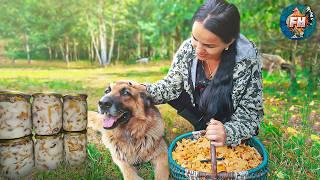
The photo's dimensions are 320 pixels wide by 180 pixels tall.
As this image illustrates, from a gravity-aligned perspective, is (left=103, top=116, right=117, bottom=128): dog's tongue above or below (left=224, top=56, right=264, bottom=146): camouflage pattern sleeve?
below

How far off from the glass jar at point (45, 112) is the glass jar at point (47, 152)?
34mm

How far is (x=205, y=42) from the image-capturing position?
1.55m

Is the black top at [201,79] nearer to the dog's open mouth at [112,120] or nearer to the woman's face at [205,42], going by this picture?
the woman's face at [205,42]

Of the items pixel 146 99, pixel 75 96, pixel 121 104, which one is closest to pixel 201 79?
pixel 146 99

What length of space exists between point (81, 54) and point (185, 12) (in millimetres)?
714

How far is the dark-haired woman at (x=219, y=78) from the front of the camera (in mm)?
1529

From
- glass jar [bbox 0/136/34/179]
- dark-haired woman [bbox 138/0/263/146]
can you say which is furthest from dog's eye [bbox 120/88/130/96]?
glass jar [bbox 0/136/34/179]

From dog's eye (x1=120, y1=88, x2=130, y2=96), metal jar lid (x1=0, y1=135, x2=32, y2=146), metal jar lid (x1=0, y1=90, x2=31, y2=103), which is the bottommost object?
metal jar lid (x1=0, y1=135, x2=32, y2=146)

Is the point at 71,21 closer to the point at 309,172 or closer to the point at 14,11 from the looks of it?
the point at 14,11

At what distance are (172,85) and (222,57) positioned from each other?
0.31 m

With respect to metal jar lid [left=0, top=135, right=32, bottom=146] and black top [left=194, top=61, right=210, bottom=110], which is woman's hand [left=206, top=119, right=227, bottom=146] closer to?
black top [left=194, top=61, right=210, bottom=110]

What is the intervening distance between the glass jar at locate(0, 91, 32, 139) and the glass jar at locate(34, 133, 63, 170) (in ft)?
0.32

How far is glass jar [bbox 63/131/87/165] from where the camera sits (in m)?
2.00

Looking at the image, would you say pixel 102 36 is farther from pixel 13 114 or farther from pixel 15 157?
pixel 15 157
